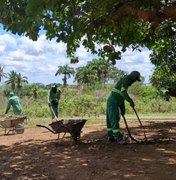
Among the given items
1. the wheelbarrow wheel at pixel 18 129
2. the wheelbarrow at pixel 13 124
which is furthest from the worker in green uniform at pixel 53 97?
the wheelbarrow wheel at pixel 18 129

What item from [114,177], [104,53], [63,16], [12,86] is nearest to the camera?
[114,177]

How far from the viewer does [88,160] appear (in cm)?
998

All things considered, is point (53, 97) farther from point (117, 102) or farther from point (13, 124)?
point (117, 102)

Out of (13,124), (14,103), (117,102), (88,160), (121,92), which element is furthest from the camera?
(14,103)

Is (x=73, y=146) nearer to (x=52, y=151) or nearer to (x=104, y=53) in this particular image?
(x=52, y=151)

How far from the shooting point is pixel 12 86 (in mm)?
81125

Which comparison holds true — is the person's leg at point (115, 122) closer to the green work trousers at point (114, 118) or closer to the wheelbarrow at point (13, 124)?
the green work trousers at point (114, 118)

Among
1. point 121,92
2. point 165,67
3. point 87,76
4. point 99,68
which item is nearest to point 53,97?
point 121,92

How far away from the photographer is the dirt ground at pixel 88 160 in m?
8.69

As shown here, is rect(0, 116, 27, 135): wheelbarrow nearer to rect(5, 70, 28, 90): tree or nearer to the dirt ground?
the dirt ground

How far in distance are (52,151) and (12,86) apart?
70713mm

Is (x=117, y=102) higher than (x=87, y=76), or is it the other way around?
(x=87, y=76)

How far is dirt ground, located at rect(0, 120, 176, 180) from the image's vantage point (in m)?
8.69

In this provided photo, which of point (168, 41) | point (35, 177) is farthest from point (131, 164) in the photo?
point (168, 41)
